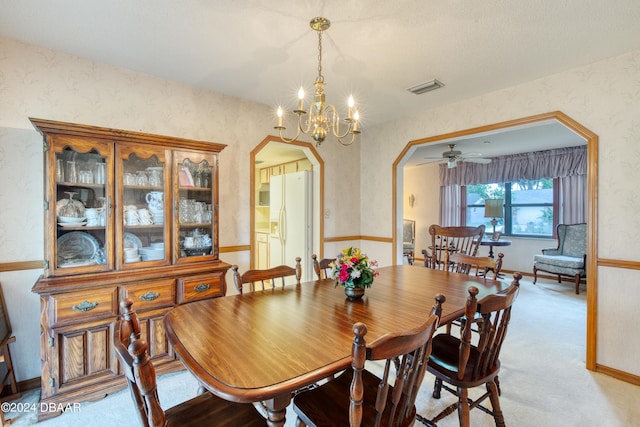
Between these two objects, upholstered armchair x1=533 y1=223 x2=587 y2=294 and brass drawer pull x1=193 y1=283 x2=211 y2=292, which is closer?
brass drawer pull x1=193 y1=283 x2=211 y2=292

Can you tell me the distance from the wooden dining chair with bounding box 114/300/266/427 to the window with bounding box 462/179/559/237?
22.1 feet

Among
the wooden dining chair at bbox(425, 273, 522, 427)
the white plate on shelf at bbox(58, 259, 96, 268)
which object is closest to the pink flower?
the wooden dining chair at bbox(425, 273, 522, 427)

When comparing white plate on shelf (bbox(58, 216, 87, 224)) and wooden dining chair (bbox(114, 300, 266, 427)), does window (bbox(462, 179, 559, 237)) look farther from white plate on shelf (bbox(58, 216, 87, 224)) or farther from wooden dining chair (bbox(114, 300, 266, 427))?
white plate on shelf (bbox(58, 216, 87, 224))

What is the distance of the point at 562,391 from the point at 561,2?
2626mm

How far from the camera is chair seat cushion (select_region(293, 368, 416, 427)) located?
1.25 metres

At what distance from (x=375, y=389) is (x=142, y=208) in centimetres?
220

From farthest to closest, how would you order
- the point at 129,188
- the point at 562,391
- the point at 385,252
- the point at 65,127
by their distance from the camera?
1. the point at 385,252
2. the point at 129,188
3. the point at 562,391
4. the point at 65,127

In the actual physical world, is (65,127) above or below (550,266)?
above

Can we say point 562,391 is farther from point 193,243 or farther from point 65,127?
point 65,127

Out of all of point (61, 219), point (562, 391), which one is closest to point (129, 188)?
point (61, 219)

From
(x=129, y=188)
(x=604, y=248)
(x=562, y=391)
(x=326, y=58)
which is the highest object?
(x=326, y=58)

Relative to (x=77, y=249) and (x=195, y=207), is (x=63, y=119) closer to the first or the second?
(x=77, y=249)

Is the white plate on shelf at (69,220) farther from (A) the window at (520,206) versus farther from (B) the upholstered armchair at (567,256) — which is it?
(A) the window at (520,206)

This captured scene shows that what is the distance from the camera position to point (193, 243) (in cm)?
274
